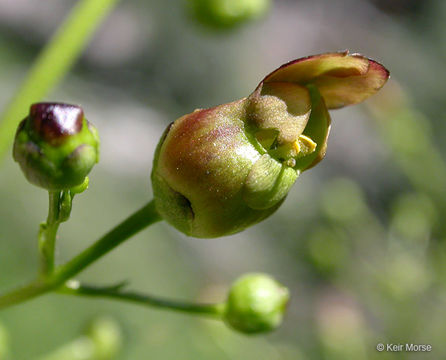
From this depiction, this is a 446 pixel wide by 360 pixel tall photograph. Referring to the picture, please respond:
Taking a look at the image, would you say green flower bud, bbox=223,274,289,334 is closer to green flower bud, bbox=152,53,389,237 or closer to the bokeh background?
green flower bud, bbox=152,53,389,237

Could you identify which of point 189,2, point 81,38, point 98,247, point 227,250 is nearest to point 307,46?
point 227,250

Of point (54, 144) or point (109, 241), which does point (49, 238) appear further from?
point (54, 144)

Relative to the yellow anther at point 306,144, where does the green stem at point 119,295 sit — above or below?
below

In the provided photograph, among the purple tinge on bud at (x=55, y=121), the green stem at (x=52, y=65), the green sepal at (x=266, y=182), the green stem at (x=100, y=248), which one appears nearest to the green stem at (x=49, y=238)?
the green stem at (x=100, y=248)

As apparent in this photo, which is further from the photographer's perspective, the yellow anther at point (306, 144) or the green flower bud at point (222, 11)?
the green flower bud at point (222, 11)

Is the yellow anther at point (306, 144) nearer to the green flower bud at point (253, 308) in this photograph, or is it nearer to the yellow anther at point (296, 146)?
the yellow anther at point (296, 146)
